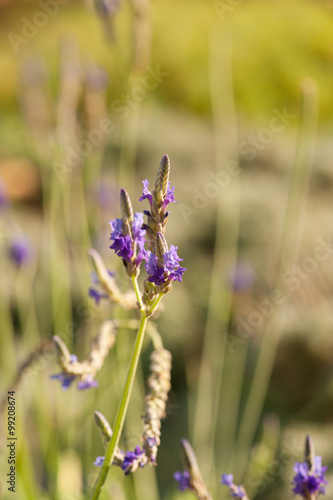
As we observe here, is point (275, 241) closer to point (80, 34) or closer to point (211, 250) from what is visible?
point (211, 250)

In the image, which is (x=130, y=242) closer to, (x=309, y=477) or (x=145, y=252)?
(x=145, y=252)

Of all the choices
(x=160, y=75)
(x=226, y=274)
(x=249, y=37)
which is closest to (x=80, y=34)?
(x=160, y=75)

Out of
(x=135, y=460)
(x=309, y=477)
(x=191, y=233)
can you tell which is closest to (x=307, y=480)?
(x=309, y=477)

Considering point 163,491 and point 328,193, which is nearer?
point 163,491

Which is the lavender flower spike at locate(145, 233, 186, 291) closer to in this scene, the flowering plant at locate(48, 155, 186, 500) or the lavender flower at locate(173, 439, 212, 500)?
the flowering plant at locate(48, 155, 186, 500)

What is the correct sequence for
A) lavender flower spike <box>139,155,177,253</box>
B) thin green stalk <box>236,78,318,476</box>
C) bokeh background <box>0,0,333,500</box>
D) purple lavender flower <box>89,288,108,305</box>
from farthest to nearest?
bokeh background <box>0,0,333,500</box> < thin green stalk <box>236,78,318,476</box> < purple lavender flower <box>89,288,108,305</box> < lavender flower spike <box>139,155,177,253</box>

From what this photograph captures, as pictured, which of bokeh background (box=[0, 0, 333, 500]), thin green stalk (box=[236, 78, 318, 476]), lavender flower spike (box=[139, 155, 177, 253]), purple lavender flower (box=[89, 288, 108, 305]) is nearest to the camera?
lavender flower spike (box=[139, 155, 177, 253])

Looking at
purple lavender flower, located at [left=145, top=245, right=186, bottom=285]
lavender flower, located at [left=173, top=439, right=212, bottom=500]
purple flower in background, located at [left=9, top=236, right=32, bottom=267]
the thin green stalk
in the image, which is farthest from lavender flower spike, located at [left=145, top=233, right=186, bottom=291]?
purple flower in background, located at [left=9, top=236, right=32, bottom=267]
